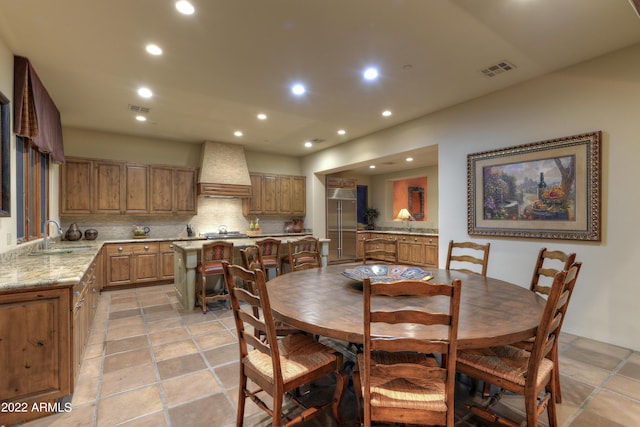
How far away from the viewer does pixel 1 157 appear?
8.30ft

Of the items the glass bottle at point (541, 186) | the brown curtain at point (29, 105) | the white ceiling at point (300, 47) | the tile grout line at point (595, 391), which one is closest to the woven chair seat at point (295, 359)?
the tile grout line at point (595, 391)

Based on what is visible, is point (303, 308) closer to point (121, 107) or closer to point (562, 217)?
point (562, 217)

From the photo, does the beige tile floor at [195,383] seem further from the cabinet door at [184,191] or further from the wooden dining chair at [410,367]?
the cabinet door at [184,191]

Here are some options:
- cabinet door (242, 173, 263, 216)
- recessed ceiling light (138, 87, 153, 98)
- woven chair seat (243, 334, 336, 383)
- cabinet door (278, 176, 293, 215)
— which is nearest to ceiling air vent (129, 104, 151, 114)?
recessed ceiling light (138, 87, 153, 98)

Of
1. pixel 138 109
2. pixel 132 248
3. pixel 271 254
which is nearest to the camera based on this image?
pixel 138 109

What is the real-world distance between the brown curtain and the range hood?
2.62m

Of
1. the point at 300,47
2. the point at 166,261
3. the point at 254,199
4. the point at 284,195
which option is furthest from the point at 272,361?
the point at 284,195

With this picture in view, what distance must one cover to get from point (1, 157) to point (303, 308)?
2971mm

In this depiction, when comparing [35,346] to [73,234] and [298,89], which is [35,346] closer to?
[298,89]

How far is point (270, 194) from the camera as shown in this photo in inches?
277

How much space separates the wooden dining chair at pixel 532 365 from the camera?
1.37 metres

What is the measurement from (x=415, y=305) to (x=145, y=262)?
16.7ft

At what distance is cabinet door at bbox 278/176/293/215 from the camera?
7156 mm

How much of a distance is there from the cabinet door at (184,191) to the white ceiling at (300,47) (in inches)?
73.0
